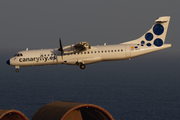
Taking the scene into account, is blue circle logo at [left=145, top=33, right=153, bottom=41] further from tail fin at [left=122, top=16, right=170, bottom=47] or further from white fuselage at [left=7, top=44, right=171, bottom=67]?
white fuselage at [left=7, top=44, right=171, bottom=67]

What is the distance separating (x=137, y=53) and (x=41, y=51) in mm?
21743

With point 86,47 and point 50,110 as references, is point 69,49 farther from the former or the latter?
point 50,110

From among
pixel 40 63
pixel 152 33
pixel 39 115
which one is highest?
pixel 152 33

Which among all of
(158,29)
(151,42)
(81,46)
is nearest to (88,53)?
(81,46)

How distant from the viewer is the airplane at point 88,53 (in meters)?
69.4

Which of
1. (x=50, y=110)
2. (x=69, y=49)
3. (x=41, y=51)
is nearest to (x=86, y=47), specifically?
(x=69, y=49)

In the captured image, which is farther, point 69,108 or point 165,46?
point 165,46

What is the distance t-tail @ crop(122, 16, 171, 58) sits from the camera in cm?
7056

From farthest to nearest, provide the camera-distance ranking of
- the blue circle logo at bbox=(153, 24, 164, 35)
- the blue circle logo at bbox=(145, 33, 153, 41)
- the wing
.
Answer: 1. the blue circle logo at bbox=(153, 24, 164, 35)
2. the blue circle logo at bbox=(145, 33, 153, 41)
3. the wing

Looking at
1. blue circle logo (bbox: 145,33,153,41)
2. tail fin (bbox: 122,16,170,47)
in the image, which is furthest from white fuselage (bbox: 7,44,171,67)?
blue circle logo (bbox: 145,33,153,41)

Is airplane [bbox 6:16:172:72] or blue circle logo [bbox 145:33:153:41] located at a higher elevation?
blue circle logo [bbox 145:33:153:41]

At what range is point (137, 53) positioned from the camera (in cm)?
7062

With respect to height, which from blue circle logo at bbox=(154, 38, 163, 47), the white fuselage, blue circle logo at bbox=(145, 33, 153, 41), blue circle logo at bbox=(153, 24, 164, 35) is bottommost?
the white fuselage

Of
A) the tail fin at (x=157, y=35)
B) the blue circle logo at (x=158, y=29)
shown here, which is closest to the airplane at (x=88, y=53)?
the tail fin at (x=157, y=35)
